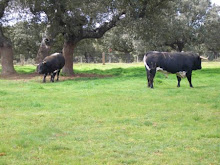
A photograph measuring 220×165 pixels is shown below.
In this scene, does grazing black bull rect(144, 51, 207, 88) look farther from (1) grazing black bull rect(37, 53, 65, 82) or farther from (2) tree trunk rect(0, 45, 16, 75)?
(2) tree trunk rect(0, 45, 16, 75)

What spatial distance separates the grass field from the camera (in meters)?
6.21

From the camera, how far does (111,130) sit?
27.3ft

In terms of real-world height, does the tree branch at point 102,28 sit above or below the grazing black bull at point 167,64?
above

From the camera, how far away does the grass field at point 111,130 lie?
6.21m

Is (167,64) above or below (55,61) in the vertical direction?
below

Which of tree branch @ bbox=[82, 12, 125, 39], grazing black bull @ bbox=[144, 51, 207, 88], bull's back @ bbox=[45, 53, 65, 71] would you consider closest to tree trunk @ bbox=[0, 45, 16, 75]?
tree branch @ bbox=[82, 12, 125, 39]

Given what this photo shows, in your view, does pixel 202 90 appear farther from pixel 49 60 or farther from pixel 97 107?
pixel 49 60

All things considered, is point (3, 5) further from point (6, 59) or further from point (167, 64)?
point (167, 64)

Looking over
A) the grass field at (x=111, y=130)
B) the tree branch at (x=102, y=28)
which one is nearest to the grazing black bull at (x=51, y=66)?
the tree branch at (x=102, y=28)

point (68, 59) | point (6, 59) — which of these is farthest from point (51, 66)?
point (6, 59)

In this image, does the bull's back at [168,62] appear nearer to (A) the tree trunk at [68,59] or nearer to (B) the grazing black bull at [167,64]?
(B) the grazing black bull at [167,64]

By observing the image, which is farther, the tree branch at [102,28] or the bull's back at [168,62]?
the tree branch at [102,28]

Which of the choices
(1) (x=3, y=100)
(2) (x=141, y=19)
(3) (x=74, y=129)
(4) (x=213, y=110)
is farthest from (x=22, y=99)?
(2) (x=141, y=19)

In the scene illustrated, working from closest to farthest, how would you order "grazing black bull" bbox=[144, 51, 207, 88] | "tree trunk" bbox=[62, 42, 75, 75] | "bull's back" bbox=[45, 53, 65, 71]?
"grazing black bull" bbox=[144, 51, 207, 88] < "bull's back" bbox=[45, 53, 65, 71] < "tree trunk" bbox=[62, 42, 75, 75]
